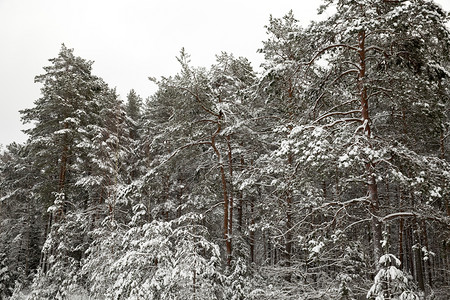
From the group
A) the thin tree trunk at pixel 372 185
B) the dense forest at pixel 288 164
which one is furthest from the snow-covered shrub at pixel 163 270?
the thin tree trunk at pixel 372 185

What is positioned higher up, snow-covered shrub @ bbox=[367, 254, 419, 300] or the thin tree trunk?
the thin tree trunk

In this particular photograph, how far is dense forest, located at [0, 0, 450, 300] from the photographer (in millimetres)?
6391

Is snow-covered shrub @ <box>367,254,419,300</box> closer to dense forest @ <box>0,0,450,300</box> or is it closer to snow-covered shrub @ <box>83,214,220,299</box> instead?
dense forest @ <box>0,0,450,300</box>

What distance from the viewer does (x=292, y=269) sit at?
9.03 meters

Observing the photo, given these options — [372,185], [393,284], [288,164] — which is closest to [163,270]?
[288,164]

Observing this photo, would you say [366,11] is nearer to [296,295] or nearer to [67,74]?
[296,295]

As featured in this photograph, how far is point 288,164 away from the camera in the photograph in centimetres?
930

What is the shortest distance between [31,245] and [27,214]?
596 centimetres

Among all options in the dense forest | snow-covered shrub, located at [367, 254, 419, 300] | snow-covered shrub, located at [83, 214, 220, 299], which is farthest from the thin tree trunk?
snow-covered shrub, located at [83, 214, 220, 299]

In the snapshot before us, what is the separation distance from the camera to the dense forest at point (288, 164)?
252 inches

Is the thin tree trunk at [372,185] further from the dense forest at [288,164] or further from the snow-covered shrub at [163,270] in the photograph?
the snow-covered shrub at [163,270]

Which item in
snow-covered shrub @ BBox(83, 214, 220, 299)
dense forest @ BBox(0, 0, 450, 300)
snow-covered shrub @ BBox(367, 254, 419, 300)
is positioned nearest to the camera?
snow-covered shrub @ BBox(367, 254, 419, 300)

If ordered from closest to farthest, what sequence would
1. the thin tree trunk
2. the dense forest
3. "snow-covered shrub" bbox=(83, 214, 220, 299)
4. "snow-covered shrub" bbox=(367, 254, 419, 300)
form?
1. "snow-covered shrub" bbox=(367, 254, 419, 300)
2. the dense forest
3. the thin tree trunk
4. "snow-covered shrub" bbox=(83, 214, 220, 299)

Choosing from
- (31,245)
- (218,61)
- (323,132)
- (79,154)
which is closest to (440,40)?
(323,132)
